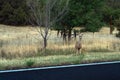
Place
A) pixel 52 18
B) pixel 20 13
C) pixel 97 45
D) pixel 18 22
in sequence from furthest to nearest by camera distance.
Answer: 1. pixel 18 22
2. pixel 20 13
3. pixel 52 18
4. pixel 97 45

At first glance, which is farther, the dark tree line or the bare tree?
the dark tree line

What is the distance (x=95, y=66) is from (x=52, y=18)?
15.8m

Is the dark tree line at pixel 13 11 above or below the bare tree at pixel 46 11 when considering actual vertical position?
above

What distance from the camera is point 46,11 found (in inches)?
892

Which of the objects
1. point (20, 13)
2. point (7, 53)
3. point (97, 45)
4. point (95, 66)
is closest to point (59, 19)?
point (97, 45)

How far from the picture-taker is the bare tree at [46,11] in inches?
883

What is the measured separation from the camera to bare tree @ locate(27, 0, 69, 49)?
22.4 metres

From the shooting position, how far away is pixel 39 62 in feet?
42.5

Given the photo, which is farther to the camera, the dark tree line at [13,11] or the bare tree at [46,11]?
the dark tree line at [13,11]

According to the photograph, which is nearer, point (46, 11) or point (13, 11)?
point (46, 11)

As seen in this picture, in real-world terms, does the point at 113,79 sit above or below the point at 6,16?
below

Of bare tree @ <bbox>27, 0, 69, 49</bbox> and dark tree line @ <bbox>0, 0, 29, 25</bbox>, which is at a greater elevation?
dark tree line @ <bbox>0, 0, 29, 25</bbox>

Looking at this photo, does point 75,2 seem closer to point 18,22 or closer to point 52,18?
point 52,18

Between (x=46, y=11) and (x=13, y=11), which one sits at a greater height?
(x=13, y=11)
